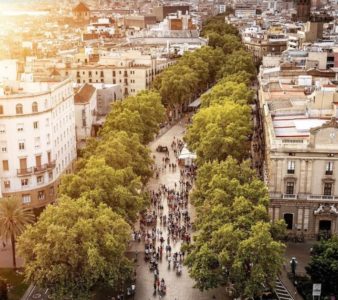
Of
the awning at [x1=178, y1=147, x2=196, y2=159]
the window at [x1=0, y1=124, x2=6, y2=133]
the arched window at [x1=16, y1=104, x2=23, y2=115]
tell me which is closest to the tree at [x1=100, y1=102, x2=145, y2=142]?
the awning at [x1=178, y1=147, x2=196, y2=159]

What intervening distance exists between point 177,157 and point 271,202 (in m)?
33.4

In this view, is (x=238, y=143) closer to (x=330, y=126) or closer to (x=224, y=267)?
(x=330, y=126)

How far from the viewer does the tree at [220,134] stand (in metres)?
80.1

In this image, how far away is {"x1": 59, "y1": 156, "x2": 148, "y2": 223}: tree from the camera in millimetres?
59562

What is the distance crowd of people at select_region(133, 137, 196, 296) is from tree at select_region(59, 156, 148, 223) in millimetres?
4672

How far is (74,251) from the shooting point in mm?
48844

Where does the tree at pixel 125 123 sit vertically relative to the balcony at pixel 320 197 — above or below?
above

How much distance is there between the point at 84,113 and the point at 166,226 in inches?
1469

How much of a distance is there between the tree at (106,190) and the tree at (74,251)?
7.16 meters

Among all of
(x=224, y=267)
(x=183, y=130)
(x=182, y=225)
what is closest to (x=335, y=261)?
(x=224, y=267)

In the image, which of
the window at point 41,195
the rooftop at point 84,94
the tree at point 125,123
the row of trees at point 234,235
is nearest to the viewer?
the row of trees at point 234,235

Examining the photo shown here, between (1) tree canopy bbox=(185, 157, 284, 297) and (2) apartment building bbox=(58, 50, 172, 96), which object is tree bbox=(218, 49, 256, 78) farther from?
(1) tree canopy bbox=(185, 157, 284, 297)

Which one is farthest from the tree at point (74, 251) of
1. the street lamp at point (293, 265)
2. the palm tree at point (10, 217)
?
the street lamp at point (293, 265)

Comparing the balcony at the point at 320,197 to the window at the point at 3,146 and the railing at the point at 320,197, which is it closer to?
the railing at the point at 320,197
